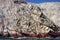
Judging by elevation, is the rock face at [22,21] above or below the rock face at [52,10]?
above

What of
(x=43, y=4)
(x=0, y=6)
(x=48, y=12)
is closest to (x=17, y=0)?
(x=0, y=6)

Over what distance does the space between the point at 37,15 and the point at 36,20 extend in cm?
8

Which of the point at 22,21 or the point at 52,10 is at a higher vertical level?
→ the point at 22,21

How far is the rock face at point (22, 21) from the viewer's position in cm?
499

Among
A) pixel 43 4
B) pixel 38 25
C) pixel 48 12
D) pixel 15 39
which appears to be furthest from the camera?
pixel 43 4

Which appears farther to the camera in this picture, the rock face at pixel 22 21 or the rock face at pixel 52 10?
the rock face at pixel 52 10

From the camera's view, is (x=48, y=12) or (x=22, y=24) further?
(x=48, y=12)

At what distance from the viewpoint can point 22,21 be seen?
5059mm

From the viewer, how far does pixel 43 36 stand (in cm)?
495

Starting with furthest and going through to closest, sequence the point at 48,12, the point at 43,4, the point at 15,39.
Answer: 1. the point at 43,4
2. the point at 48,12
3. the point at 15,39

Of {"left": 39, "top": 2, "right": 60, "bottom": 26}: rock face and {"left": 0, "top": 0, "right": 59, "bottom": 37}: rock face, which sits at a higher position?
{"left": 0, "top": 0, "right": 59, "bottom": 37}: rock face

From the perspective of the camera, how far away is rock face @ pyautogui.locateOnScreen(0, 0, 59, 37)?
16.4ft

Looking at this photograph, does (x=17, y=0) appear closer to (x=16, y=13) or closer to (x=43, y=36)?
(x=16, y=13)

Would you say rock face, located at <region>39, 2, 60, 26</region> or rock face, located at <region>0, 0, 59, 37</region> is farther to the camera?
rock face, located at <region>39, 2, 60, 26</region>
